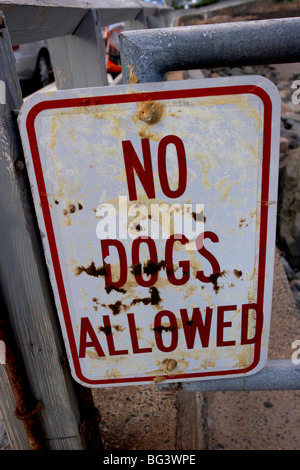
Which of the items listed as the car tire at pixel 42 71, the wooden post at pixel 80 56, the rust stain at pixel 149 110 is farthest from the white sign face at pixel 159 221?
the car tire at pixel 42 71

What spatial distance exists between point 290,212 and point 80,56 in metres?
2.61

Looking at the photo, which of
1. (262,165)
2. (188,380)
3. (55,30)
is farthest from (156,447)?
(55,30)

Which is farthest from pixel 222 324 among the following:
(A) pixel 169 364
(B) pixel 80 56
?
(B) pixel 80 56

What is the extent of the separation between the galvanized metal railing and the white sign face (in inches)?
2.7

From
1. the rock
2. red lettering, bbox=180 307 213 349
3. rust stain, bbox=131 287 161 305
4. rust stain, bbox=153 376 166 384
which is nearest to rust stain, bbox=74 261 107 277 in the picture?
rust stain, bbox=131 287 161 305

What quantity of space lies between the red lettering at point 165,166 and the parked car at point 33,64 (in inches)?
291

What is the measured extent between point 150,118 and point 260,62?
264mm

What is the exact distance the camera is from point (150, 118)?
30.3 inches

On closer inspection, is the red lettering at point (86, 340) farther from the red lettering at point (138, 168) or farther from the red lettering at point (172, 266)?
the red lettering at point (138, 168)

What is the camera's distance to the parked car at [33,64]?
7543 mm

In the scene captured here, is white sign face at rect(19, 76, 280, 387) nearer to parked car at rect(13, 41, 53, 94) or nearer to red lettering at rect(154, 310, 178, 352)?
red lettering at rect(154, 310, 178, 352)

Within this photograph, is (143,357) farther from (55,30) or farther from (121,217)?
(55,30)

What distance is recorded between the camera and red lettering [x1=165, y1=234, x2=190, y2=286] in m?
0.87

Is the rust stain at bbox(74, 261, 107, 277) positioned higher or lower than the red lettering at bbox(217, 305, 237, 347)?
higher
